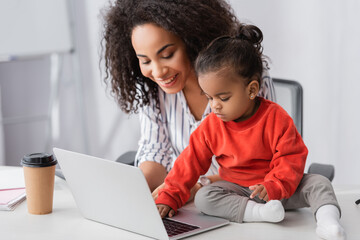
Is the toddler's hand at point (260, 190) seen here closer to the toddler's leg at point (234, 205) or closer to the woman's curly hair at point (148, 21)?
the toddler's leg at point (234, 205)

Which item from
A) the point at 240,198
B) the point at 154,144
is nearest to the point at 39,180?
the point at 240,198

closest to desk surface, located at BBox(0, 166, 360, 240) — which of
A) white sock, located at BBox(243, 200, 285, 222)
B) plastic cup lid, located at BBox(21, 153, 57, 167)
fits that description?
white sock, located at BBox(243, 200, 285, 222)

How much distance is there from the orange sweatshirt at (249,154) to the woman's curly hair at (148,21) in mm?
324

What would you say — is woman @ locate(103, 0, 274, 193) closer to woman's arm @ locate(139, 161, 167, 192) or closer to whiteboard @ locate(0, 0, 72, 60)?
woman's arm @ locate(139, 161, 167, 192)

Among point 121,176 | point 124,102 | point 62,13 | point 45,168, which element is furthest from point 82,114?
point 121,176

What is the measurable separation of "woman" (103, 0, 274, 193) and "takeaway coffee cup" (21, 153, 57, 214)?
1.13ft

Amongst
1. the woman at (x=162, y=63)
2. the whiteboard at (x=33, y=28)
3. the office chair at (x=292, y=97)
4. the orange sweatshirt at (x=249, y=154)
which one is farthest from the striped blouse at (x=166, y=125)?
the whiteboard at (x=33, y=28)

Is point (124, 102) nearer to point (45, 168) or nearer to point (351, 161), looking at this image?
point (45, 168)

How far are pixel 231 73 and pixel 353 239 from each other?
0.40 metres

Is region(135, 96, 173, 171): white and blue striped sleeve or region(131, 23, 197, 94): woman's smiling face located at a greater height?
region(131, 23, 197, 94): woman's smiling face

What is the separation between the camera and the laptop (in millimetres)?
980

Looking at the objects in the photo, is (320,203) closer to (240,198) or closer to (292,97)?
(240,198)

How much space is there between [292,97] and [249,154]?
666 mm

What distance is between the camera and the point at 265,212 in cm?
104
